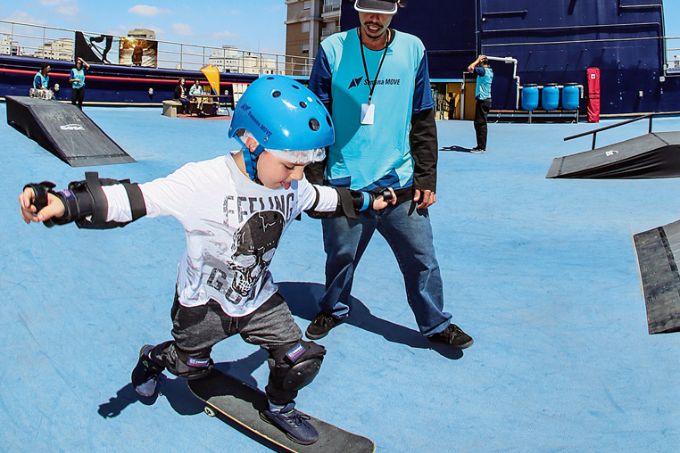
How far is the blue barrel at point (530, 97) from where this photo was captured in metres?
21.9

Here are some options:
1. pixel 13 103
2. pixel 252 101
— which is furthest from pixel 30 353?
pixel 13 103

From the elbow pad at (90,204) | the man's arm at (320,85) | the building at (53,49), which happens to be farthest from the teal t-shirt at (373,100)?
the building at (53,49)

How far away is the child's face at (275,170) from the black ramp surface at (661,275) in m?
2.59

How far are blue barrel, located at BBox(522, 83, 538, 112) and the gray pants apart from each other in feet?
71.3

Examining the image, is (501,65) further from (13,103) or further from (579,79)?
(13,103)

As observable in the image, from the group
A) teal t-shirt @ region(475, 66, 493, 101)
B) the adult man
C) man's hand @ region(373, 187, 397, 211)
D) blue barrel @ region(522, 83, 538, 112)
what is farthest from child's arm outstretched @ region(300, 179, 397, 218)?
blue barrel @ region(522, 83, 538, 112)

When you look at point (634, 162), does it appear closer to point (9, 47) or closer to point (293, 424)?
point (293, 424)

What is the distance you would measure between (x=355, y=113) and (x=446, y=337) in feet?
4.68

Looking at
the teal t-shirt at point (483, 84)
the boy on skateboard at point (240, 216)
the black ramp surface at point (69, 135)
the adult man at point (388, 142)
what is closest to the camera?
the boy on skateboard at point (240, 216)

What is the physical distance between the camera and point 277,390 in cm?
237

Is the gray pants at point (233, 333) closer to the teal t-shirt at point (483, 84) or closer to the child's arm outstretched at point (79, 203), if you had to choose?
the child's arm outstretched at point (79, 203)

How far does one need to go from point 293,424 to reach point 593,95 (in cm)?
2281

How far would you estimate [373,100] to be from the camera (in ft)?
10.0

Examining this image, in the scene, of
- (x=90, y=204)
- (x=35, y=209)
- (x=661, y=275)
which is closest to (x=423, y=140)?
(x=90, y=204)
